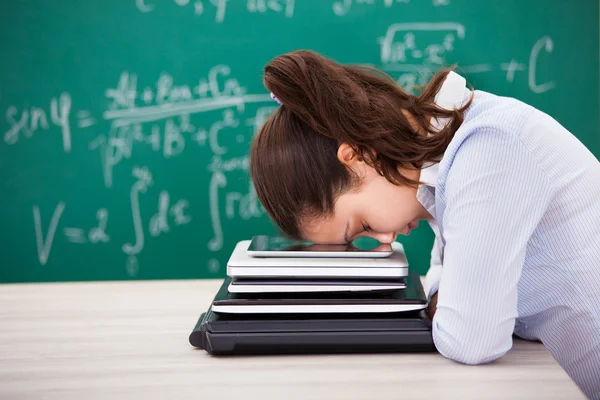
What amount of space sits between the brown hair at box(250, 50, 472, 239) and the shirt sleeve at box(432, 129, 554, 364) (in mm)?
187

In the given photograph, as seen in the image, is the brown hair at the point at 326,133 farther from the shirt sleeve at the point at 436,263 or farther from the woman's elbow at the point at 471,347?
the woman's elbow at the point at 471,347

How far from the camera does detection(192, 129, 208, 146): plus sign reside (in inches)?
103

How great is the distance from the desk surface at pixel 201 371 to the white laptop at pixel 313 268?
0.37 feet

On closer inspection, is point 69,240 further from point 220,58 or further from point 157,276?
point 220,58

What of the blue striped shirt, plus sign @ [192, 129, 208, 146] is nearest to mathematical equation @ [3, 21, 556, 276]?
plus sign @ [192, 129, 208, 146]

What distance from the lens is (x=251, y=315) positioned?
2.95 ft

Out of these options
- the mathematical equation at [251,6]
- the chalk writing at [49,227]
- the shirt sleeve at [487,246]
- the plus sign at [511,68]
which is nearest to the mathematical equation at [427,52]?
the plus sign at [511,68]

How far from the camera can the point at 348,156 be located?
A: 3.48 ft

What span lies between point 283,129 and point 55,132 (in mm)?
1775

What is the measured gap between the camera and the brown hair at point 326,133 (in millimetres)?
1025

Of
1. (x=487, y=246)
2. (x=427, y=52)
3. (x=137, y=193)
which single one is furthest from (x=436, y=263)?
(x=137, y=193)

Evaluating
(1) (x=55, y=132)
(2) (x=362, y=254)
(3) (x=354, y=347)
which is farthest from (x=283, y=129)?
(1) (x=55, y=132)

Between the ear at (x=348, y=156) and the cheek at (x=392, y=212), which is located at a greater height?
the ear at (x=348, y=156)

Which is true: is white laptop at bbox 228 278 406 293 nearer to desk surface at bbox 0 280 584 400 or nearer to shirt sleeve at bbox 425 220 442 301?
desk surface at bbox 0 280 584 400
